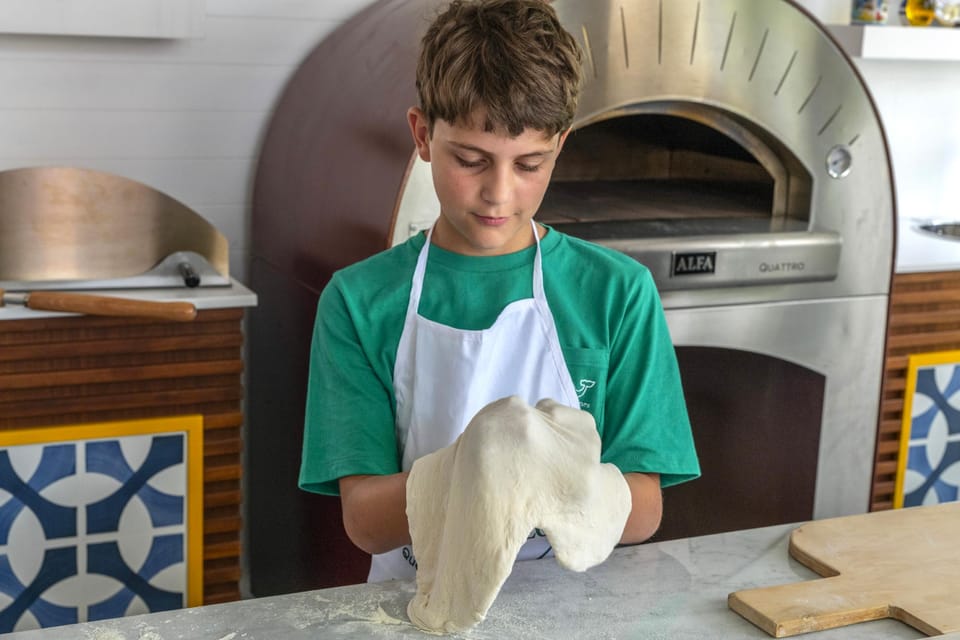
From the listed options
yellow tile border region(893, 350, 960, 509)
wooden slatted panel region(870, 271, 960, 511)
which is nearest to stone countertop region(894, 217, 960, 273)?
wooden slatted panel region(870, 271, 960, 511)

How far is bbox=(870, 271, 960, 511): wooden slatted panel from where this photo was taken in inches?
75.6

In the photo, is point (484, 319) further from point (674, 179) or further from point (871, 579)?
point (674, 179)

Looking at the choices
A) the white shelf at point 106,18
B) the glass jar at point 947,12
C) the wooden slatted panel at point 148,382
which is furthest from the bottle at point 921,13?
the wooden slatted panel at point 148,382

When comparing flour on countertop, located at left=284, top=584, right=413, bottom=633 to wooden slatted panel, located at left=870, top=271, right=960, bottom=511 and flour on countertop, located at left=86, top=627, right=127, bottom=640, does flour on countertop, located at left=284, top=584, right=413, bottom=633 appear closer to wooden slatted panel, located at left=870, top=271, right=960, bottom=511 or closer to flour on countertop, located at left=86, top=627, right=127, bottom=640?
flour on countertop, located at left=86, top=627, right=127, bottom=640

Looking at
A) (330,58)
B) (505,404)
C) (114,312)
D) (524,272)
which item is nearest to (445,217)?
(524,272)

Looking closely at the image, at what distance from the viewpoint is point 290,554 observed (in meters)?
1.94

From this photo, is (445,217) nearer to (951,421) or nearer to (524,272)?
(524,272)

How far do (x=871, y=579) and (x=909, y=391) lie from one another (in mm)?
1040

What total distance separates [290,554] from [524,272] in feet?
3.02

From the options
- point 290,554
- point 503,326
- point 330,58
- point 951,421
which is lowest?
point 290,554

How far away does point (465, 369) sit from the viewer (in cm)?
117

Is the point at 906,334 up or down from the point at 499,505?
down

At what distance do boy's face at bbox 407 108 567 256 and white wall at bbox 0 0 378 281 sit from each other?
0.91 meters

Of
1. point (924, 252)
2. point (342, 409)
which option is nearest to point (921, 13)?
point (924, 252)
